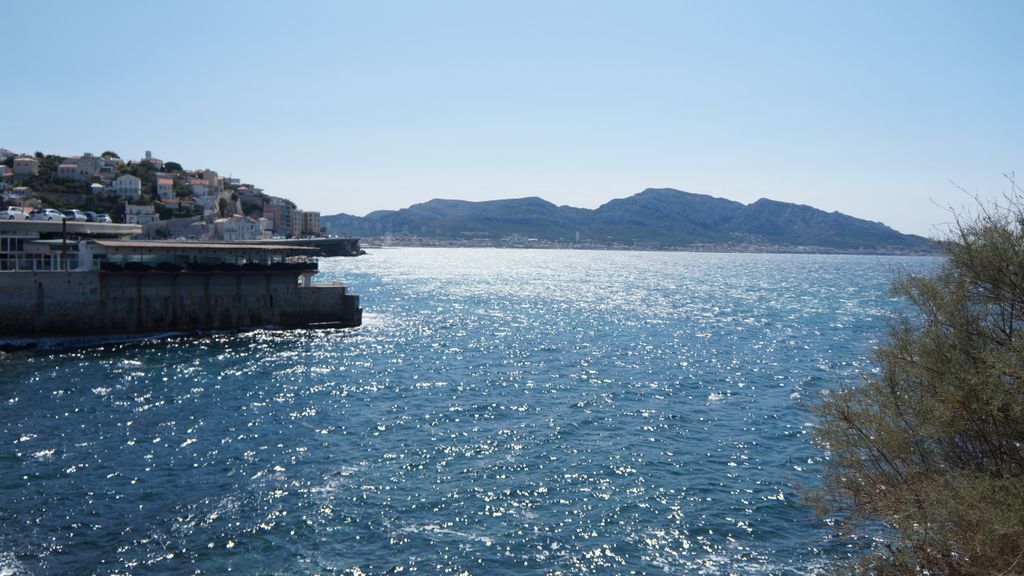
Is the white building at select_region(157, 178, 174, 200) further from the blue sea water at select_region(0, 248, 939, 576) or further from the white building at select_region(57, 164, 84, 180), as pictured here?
the blue sea water at select_region(0, 248, 939, 576)

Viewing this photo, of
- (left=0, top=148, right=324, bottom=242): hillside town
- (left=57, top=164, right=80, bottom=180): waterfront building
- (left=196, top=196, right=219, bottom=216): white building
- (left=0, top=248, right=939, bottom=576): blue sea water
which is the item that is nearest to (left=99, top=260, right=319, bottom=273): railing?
(left=0, top=248, right=939, bottom=576): blue sea water

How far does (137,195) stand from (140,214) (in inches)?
719

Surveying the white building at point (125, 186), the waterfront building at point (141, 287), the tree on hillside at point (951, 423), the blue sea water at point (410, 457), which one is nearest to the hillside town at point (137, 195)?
the white building at point (125, 186)

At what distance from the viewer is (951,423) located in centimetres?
1500

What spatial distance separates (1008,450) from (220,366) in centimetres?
3958

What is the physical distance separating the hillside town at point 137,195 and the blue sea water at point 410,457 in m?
70.1

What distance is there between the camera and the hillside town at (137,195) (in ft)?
412

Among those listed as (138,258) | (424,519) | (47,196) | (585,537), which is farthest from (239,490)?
(47,196)

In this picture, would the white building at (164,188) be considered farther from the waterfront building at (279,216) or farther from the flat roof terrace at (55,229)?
the flat roof terrace at (55,229)

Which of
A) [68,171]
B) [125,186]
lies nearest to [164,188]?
[125,186]

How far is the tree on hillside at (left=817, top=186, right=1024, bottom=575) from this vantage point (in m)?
13.2

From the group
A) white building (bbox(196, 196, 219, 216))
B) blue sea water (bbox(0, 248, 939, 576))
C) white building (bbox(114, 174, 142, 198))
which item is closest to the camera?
blue sea water (bbox(0, 248, 939, 576))

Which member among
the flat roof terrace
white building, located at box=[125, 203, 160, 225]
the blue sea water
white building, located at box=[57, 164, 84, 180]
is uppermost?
white building, located at box=[57, 164, 84, 180]

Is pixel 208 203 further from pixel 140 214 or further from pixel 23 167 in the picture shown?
pixel 23 167
